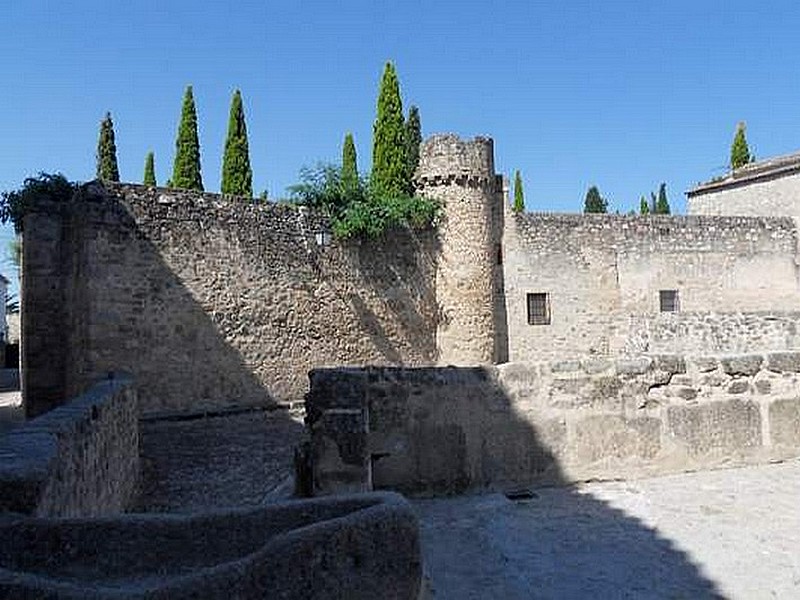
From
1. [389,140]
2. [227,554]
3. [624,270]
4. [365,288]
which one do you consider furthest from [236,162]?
[227,554]

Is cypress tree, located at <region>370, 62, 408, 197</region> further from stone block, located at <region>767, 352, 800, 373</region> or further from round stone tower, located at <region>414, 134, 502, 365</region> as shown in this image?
stone block, located at <region>767, 352, 800, 373</region>

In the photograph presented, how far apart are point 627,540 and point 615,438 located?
139 cm

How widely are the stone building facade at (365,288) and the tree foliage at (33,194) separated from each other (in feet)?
0.67

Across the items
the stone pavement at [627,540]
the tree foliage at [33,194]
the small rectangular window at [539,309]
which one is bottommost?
the stone pavement at [627,540]

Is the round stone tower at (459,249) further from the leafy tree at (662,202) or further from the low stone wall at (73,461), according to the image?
the leafy tree at (662,202)

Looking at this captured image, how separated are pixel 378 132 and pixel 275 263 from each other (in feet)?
21.5

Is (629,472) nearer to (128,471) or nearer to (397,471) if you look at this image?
(397,471)

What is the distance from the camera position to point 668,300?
68.9 feet

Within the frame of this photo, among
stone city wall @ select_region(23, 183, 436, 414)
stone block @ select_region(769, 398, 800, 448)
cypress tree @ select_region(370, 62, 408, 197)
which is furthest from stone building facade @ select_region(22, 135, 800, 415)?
stone block @ select_region(769, 398, 800, 448)

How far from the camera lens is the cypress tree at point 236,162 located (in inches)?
918

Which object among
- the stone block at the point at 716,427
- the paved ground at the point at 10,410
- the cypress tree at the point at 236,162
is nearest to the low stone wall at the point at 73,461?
the stone block at the point at 716,427

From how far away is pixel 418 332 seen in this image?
58.0 ft

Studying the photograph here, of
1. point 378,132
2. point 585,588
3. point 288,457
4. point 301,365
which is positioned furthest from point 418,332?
point 585,588

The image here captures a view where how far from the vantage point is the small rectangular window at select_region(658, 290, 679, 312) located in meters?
20.9
